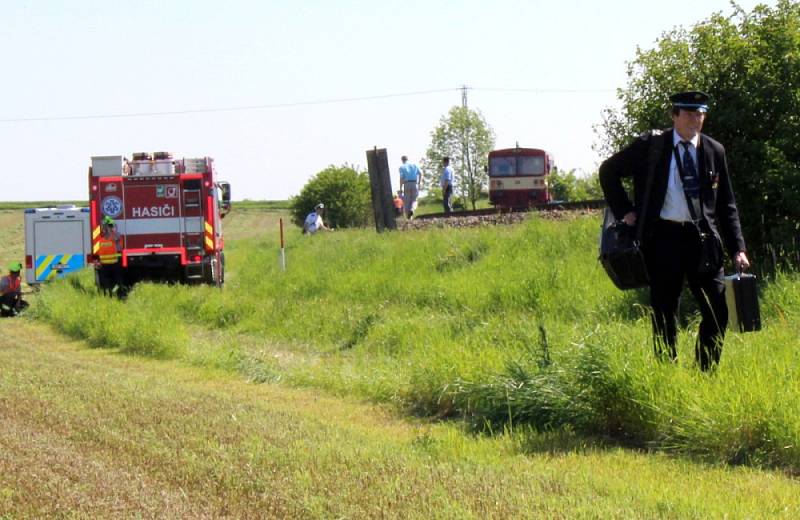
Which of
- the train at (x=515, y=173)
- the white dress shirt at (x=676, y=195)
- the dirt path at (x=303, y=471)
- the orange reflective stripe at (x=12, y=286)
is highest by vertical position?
the train at (x=515, y=173)

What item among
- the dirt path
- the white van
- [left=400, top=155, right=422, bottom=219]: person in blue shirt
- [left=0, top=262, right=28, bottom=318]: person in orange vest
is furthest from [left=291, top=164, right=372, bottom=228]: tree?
the dirt path

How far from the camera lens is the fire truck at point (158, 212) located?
2398cm

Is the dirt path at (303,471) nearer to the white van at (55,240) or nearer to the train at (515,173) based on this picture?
the white van at (55,240)

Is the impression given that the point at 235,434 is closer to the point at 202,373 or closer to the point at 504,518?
the point at 504,518

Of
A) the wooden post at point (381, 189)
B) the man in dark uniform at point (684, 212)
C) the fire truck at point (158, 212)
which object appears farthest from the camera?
the wooden post at point (381, 189)

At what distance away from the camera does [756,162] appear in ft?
39.8

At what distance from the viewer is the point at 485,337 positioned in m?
11.0

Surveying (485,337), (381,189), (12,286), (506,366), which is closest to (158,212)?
(12,286)

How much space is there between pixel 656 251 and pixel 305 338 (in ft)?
26.5

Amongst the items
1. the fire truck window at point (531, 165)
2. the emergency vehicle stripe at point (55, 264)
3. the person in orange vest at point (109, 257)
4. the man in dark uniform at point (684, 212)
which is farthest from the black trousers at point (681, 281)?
the fire truck window at point (531, 165)

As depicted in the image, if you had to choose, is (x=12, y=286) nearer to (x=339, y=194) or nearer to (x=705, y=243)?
(x=705, y=243)

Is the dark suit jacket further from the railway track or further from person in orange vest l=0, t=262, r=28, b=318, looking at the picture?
person in orange vest l=0, t=262, r=28, b=318

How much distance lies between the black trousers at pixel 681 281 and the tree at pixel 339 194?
4084cm

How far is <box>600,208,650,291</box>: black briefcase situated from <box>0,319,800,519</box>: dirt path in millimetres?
1321
